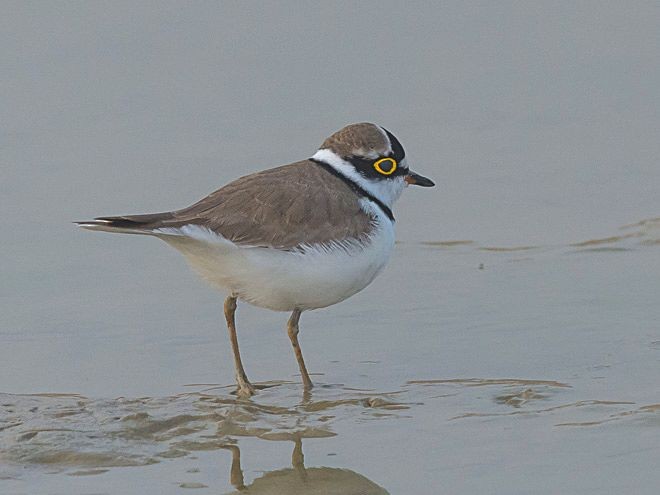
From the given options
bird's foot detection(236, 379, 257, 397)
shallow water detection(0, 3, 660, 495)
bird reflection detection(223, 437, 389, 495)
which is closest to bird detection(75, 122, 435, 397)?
bird's foot detection(236, 379, 257, 397)

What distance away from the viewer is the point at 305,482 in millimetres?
5074

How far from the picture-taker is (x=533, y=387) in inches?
241

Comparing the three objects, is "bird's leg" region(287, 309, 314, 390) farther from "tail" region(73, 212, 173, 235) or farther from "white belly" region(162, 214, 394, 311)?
"tail" region(73, 212, 173, 235)

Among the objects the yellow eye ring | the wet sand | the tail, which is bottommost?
the wet sand

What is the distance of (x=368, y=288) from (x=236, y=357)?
1519mm

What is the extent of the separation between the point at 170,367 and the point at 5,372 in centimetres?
79

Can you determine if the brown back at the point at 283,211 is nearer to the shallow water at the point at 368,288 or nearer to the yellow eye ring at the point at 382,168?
the yellow eye ring at the point at 382,168

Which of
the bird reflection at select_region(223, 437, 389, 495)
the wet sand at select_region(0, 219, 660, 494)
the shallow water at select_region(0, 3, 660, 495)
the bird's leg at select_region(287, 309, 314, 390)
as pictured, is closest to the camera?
the bird reflection at select_region(223, 437, 389, 495)

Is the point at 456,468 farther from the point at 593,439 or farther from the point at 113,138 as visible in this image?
the point at 113,138

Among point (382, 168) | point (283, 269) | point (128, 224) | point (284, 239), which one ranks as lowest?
point (283, 269)

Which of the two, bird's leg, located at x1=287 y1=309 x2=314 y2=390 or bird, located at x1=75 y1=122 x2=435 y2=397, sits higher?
bird, located at x1=75 y1=122 x2=435 y2=397

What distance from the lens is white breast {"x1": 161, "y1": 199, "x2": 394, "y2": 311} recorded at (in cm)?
639

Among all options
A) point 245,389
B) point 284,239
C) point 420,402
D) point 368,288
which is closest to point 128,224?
point 284,239

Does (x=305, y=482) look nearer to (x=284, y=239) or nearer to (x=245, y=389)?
(x=245, y=389)
